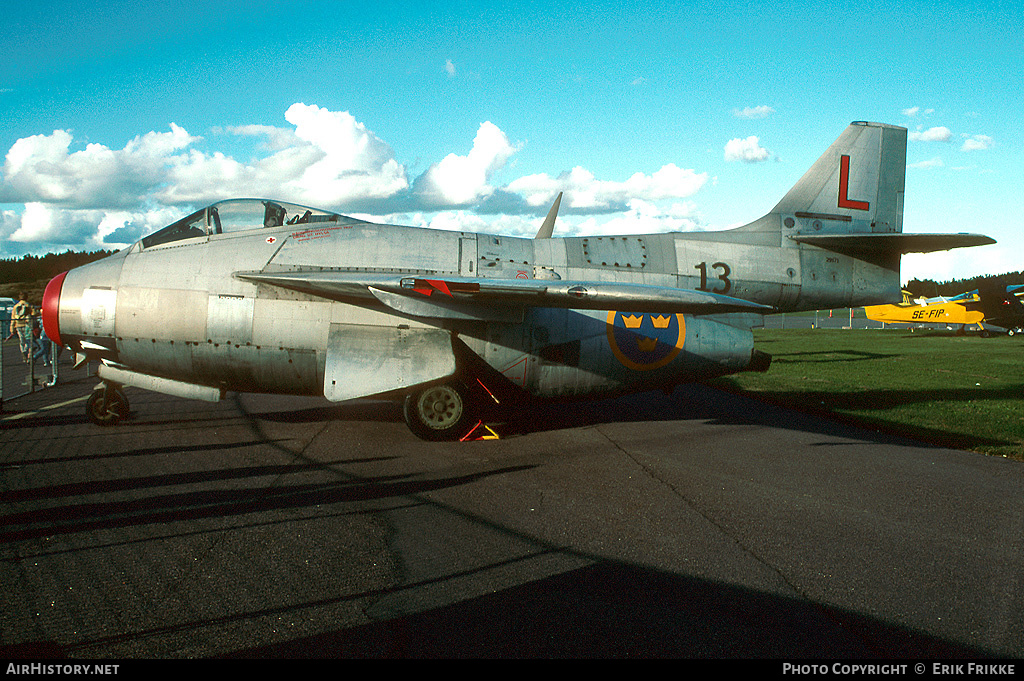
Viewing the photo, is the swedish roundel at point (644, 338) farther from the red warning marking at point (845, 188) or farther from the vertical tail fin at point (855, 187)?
the red warning marking at point (845, 188)

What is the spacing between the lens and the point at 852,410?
455 inches

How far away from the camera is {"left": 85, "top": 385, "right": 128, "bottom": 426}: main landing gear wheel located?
935 centimetres

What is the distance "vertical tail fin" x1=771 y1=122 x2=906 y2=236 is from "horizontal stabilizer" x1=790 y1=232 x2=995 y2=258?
1.10 feet

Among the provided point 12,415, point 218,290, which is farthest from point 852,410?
point 12,415

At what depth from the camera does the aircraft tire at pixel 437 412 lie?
8.76 meters

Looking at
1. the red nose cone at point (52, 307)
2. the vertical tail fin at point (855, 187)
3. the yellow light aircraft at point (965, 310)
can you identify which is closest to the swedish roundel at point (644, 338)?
the vertical tail fin at point (855, 187)

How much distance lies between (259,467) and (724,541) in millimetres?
5273

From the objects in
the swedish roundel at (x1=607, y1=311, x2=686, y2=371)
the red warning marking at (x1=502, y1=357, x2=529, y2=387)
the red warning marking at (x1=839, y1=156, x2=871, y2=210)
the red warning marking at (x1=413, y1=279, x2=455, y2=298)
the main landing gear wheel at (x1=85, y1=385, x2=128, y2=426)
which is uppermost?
the red warning marking at (x1=839, y1=156, x2=871, y2=210)

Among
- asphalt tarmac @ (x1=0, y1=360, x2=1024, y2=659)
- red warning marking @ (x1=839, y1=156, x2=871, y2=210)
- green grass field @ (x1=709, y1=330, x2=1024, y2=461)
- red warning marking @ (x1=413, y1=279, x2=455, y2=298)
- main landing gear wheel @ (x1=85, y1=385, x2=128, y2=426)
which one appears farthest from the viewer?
red warning marking @ (x1=839, y1=156, x2=871, y2=210)

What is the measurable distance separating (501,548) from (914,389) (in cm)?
1369

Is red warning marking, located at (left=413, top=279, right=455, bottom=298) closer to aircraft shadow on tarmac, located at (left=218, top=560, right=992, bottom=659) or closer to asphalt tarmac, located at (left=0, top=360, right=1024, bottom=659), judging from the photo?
asphalt tarmac, located at (left=0, top=360, right=1024, bottom=659)

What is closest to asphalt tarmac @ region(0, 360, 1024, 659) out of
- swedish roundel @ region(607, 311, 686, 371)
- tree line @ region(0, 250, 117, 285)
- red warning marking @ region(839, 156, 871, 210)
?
swedish roundel @ region(607, 311, 686, 371)

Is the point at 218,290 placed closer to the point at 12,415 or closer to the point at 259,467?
the point at 259,467

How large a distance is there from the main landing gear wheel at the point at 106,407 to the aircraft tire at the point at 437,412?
4.71 m
